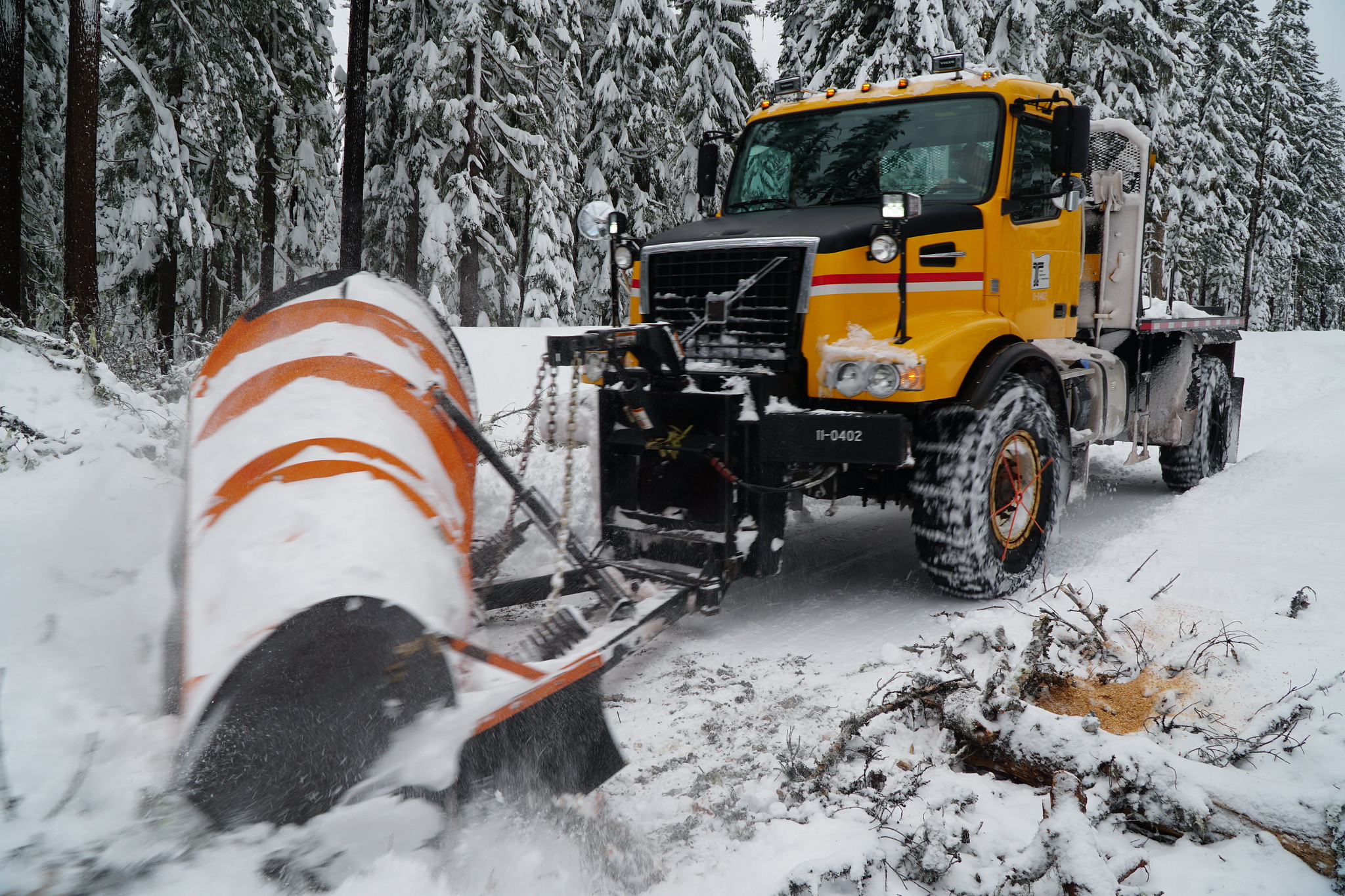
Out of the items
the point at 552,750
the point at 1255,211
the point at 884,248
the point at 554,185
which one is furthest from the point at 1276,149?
the point at 552,750

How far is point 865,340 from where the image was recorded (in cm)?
441

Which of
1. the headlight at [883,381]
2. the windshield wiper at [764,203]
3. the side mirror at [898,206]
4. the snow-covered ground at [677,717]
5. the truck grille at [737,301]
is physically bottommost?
the snow-covered ground at [677,717]

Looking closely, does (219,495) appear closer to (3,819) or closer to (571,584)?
(3,819)

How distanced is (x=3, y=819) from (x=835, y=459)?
10.7ft

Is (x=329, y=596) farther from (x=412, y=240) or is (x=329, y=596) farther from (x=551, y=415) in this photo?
(x=412, y=240)

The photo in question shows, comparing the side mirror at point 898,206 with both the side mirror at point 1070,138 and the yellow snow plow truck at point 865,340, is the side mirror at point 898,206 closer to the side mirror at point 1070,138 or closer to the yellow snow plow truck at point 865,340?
the yellow snow plow truck at point 865,340

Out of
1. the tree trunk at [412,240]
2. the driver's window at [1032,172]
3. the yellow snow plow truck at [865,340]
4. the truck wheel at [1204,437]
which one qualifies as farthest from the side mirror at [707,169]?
the tree trunk at [412,240]

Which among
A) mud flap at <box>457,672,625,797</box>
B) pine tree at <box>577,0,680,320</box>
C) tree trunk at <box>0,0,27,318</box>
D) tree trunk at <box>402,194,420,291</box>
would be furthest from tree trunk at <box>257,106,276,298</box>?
mud flap at <box>457,672,625,797</box>

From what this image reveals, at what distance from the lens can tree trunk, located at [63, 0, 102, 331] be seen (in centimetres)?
948

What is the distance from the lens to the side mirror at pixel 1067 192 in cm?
532

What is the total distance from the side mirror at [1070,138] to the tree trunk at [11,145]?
10.4 meters

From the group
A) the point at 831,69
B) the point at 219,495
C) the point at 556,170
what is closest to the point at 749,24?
the point at 556,170

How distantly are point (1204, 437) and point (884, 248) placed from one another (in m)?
5.47

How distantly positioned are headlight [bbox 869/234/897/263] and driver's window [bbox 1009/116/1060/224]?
4.24 feet
